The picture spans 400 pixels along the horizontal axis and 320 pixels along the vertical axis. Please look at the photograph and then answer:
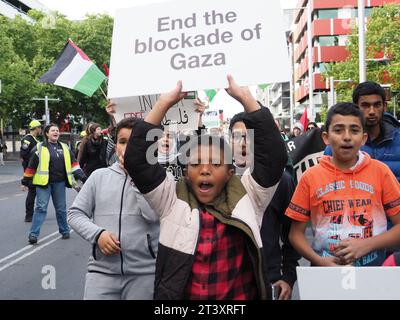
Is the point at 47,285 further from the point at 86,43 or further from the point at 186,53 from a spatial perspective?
the point at 86,43

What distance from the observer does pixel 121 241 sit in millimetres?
2922

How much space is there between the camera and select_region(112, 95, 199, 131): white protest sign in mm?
3551

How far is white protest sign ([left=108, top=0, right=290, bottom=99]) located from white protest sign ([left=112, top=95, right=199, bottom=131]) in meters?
0.83

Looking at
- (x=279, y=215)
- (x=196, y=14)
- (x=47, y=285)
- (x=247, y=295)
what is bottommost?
(x=47, y=285)

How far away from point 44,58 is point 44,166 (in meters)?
29.6

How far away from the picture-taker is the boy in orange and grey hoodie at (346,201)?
2520 millimetres

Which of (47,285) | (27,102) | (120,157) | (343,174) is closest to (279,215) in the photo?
(343,174)

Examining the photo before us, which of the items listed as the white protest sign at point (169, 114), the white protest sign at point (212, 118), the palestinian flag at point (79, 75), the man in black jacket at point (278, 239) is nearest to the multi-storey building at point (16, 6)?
the white protest sign at point (212, 118)

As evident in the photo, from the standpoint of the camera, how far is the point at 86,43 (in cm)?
4053

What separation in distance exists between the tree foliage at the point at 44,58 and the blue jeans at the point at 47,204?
24.2 meters

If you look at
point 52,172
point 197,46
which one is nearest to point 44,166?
point 52,172

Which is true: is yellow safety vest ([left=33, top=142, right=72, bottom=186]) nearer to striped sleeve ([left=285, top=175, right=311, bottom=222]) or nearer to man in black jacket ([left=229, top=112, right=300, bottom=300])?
man in black jacket ([left=229, top=112, right=300, bottom=300])

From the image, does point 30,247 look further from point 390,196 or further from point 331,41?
point 331,41
